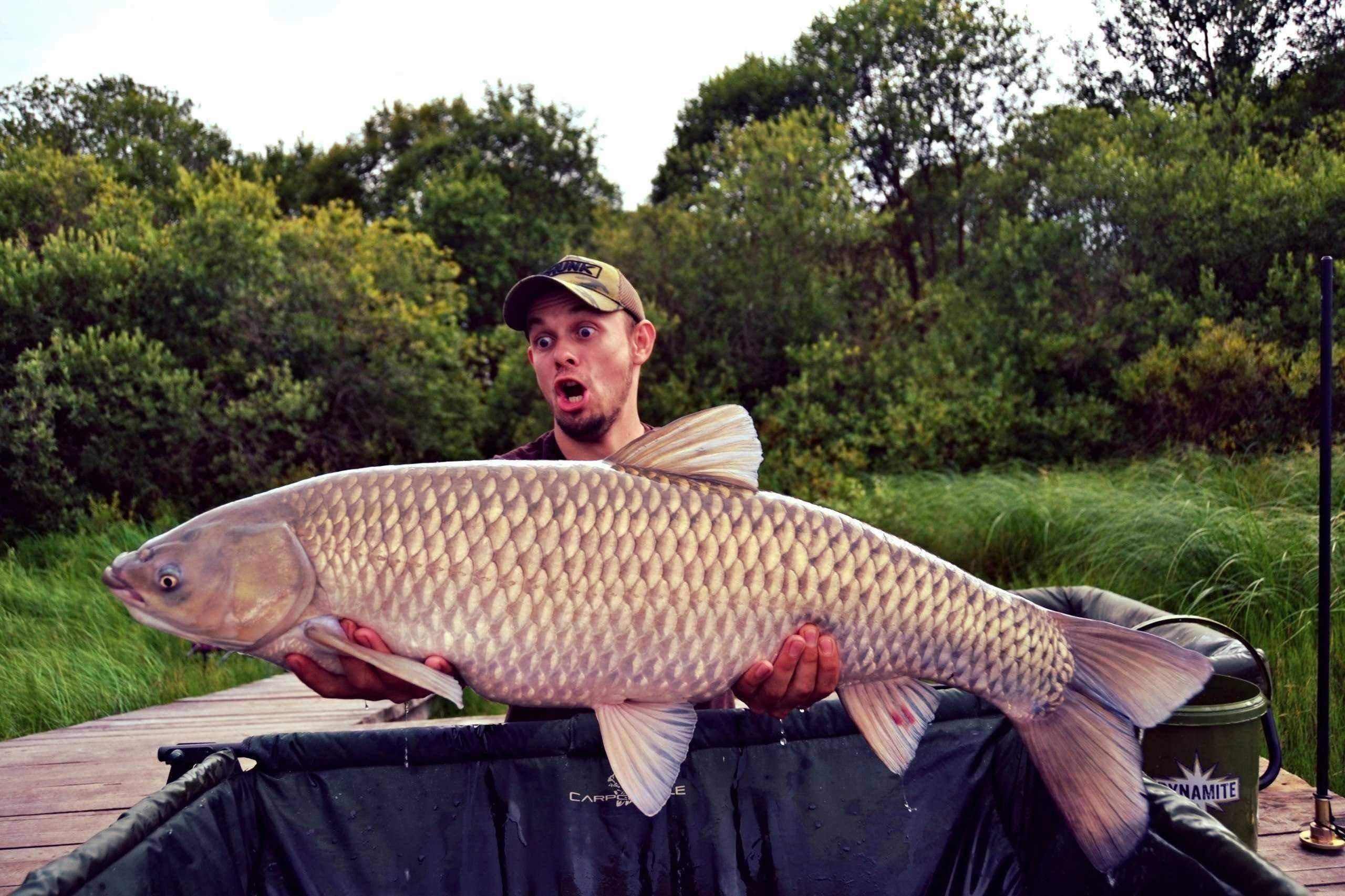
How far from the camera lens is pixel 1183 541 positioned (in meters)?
3.99

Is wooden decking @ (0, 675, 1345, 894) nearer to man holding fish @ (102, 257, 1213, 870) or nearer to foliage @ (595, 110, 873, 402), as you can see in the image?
man holding fish @ (102, 257, 1213, 870)

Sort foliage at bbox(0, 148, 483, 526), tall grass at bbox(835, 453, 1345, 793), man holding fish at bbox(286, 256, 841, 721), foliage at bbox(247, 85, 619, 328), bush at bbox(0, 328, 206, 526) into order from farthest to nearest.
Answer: foliage at bbox(247, 85, 619, 328)
foliage at bbox(0, 148, 483, 526)
bush at bbox(0, 328, 206, 526)
tall grass at bbox(835, 453, 1345, 793)
man holding fish at bbox(286, 256, 841, 721)

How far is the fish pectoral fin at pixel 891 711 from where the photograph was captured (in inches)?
52.9

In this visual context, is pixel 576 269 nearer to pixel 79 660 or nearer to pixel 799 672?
pixel 799 672

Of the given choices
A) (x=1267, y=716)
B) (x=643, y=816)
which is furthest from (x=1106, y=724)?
(x=643, y=816)

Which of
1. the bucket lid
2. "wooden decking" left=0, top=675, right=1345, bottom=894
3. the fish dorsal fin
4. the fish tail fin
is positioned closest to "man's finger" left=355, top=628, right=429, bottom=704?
the fish dorsal fin

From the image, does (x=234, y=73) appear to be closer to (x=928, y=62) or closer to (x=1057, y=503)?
(x=928, y=62)

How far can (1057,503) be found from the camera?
5.02 m

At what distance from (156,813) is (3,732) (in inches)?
97.2

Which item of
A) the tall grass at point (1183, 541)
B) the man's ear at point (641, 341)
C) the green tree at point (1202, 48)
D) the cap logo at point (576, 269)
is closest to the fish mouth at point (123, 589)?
the cap logo at point (576, 269)

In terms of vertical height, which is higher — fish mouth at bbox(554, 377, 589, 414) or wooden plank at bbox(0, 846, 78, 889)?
fish mouth at bbox(554, 377, 589, 414)

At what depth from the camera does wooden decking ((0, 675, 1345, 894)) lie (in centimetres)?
175

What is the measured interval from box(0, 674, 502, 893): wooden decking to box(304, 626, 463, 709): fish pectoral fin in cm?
88

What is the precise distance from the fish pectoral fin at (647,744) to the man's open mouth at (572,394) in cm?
86
